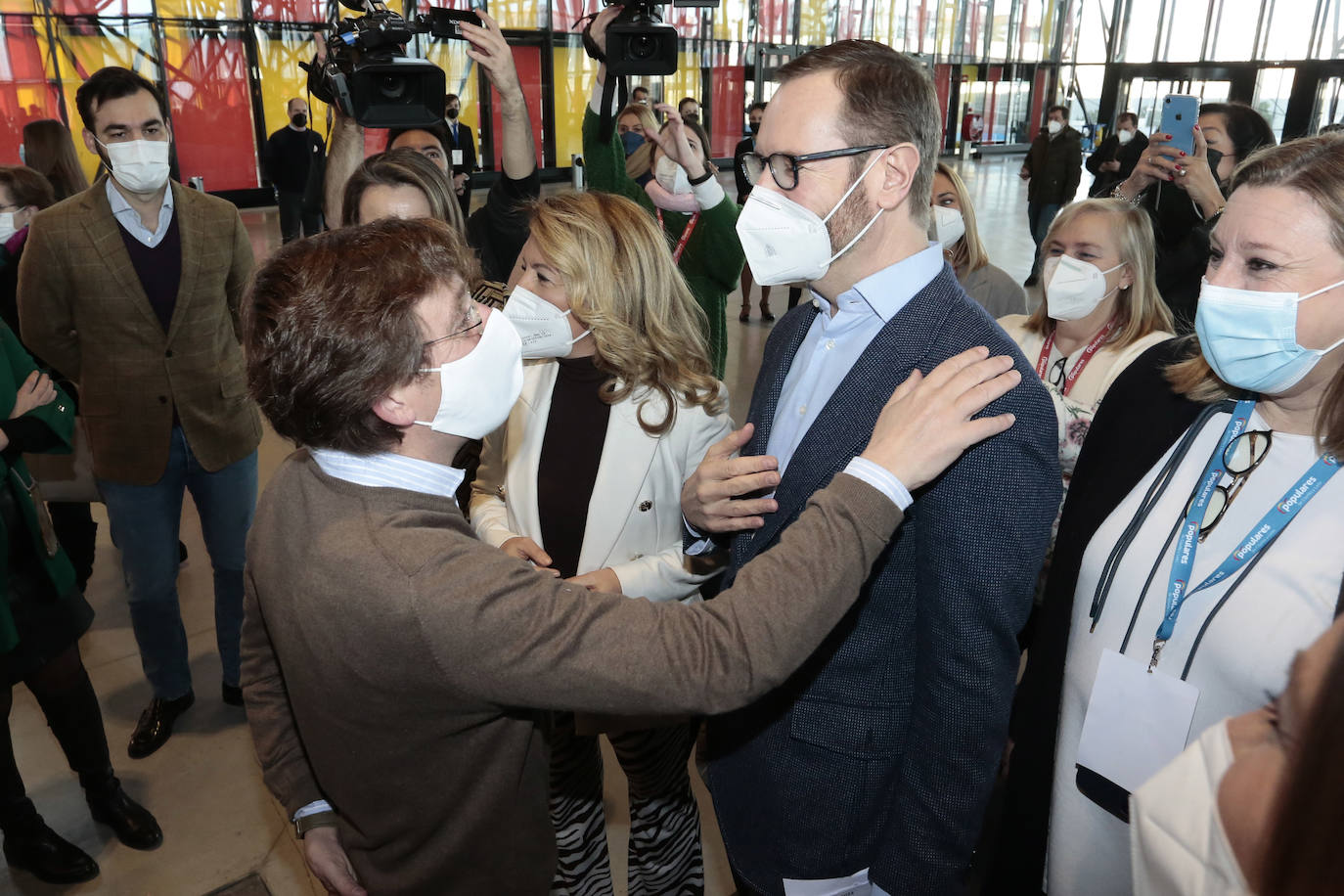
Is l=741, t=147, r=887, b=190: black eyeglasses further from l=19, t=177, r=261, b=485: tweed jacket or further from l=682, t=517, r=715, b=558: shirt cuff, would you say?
l=19, t=177, r=261, b=485: tweed jacket

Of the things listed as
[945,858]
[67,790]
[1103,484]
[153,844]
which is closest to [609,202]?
[1103,484]

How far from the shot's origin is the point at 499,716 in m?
1.26

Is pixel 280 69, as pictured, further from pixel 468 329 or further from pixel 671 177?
pixel 468 329

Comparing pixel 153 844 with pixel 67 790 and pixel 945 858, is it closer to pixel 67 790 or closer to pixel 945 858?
pixel 67 790

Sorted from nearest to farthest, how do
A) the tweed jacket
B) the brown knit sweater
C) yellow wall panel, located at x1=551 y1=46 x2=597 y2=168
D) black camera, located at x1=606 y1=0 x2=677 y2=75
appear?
1. the brown knit sweater
2. the tweed jacket
3. black camera, located at x1=606 y1=0 x2=677 y2=75
4. yellow wall panel, located at x1=551 y1=46 x2=597 y2=168

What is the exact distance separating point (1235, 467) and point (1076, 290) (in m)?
1.39

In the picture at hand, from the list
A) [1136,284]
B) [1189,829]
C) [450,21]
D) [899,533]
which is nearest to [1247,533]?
[899,533]

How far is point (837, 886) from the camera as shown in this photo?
146cm

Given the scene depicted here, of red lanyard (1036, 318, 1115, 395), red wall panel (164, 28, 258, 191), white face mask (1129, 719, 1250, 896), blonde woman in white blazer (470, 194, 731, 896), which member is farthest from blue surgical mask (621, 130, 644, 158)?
red wall panel (164, 28, 258, 191)

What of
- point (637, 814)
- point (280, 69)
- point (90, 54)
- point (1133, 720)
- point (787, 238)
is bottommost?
point (637, 814)

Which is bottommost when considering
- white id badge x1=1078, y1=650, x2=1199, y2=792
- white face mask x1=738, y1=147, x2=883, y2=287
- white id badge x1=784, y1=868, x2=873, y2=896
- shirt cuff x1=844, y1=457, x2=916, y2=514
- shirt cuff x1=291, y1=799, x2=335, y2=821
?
white id badge x1=784, y1=868, x2=873, y2=896

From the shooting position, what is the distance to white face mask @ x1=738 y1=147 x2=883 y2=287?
4.86ft

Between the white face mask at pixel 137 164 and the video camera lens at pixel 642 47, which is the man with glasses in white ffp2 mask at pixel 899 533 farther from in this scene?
the video camera lens at pixel 642 47

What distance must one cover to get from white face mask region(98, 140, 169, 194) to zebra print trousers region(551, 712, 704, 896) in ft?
7.04
